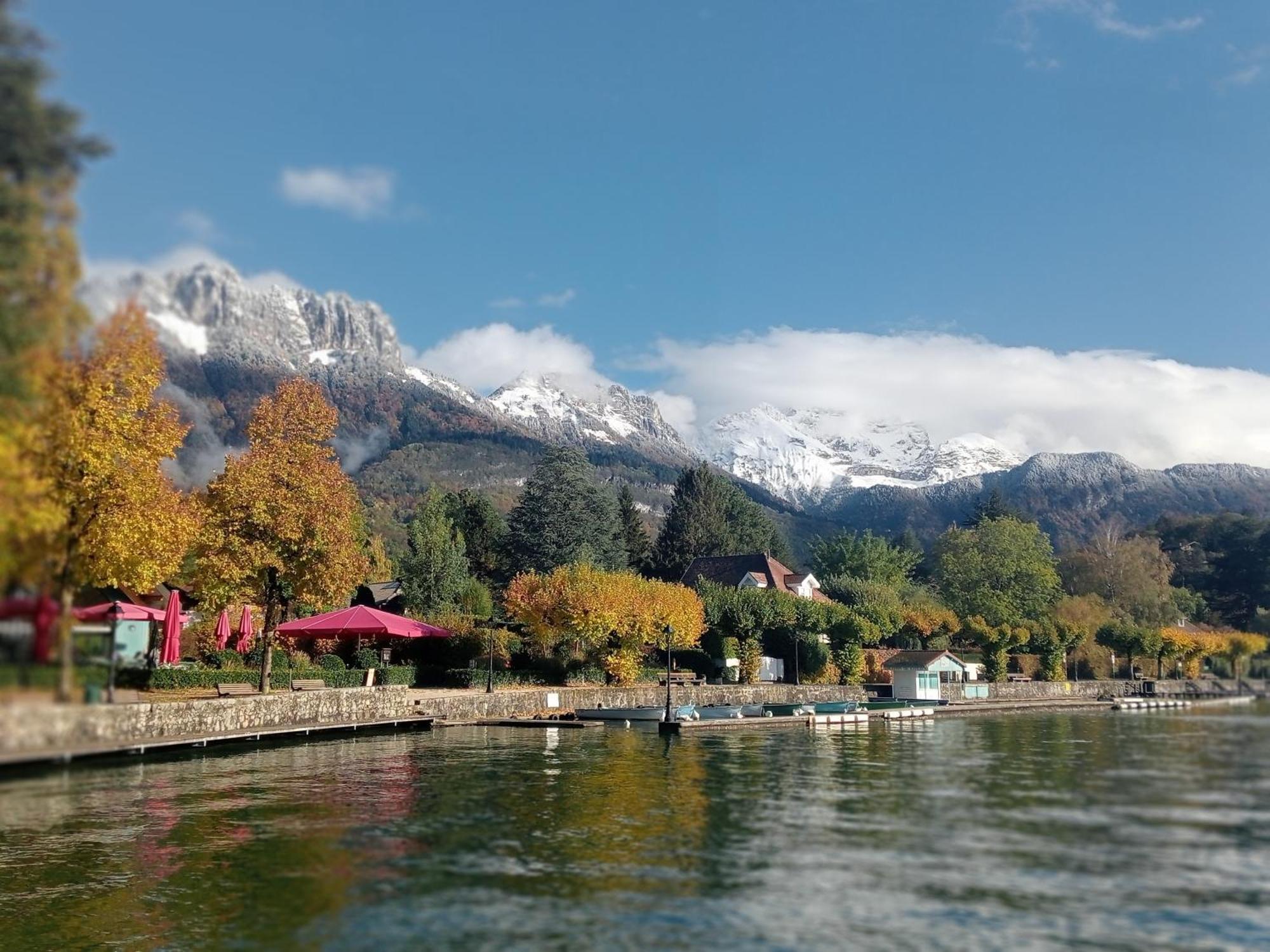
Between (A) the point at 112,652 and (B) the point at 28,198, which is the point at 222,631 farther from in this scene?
(B) the point at 28,198

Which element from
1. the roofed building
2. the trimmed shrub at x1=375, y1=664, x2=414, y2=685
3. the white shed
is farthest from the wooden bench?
the roofed building

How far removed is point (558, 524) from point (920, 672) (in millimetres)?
38719

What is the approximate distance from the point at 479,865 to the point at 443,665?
3996cm

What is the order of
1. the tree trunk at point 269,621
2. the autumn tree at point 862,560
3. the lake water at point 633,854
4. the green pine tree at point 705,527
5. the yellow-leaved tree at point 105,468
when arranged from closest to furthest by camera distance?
the yellow-leaved tree at point 105,468, the lake water at point 633,854, the tree trunk at point 269,621, the autumn tree at point 862,560, the green pine tree at point 705,527

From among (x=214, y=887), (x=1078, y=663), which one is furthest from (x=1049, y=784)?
(x=1078, y=663)

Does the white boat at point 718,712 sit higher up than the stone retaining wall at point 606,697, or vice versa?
the stone retaining wall at point 606,697

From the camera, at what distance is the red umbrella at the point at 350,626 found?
54.2 metres

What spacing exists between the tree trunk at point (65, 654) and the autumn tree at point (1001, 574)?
102606 mm

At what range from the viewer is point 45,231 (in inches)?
224

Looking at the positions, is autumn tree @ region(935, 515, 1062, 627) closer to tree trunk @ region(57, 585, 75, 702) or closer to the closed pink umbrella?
the closed pink umbrella

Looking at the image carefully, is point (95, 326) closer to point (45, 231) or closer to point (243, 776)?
point (45, 231)

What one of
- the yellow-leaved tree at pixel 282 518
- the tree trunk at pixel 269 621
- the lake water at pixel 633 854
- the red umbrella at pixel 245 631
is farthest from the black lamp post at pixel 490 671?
the tree trunk at pixel 269 621

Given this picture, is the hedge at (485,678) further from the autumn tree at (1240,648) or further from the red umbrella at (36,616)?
the red umbrella at (36,616)

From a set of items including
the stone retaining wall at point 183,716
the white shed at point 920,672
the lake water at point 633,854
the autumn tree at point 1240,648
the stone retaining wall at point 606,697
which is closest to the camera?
the stone retaining wall at point 183,716
